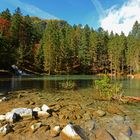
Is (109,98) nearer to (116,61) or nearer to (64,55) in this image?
(64,55)

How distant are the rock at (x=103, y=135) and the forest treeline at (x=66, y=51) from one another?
62637mm

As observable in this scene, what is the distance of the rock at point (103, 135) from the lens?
37.5 feet

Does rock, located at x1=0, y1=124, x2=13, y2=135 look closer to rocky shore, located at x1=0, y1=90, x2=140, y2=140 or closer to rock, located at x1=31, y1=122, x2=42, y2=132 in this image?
rocky shore, located at x1=0, y1=90, x2=140, y2=140

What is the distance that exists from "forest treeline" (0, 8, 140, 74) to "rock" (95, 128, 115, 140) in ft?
206

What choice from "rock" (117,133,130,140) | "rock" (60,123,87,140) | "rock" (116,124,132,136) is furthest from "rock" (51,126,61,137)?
"rock" (116,124,132,136)

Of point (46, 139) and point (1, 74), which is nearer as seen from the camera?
point (46, 139)

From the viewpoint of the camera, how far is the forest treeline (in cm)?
8656

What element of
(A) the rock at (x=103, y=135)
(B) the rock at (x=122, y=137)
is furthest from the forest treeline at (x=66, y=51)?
(B) the rock at (x=122, y=137)

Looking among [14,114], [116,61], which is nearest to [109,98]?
[14,114]

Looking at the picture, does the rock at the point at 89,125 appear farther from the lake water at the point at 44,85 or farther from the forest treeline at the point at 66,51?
the forest treeline at the point at 66,51

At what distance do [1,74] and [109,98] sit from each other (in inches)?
1665

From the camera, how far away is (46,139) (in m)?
11.1

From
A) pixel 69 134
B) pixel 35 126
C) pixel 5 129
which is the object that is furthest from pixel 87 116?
pixel 5 129

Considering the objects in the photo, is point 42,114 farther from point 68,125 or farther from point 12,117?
point 68,125
